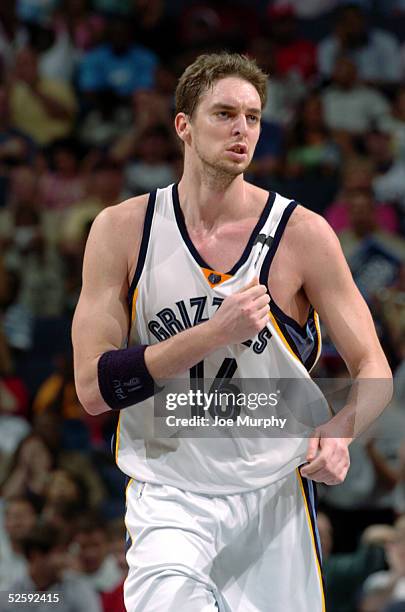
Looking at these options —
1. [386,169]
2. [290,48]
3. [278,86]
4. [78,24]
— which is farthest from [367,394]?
[78,24]

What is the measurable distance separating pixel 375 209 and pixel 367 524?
113 inches

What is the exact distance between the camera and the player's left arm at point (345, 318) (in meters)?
4.07

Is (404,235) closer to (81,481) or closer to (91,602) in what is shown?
(81,481)

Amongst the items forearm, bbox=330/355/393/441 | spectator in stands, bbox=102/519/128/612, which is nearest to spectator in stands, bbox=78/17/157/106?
spectator in stands, bbox=102/519/128/612

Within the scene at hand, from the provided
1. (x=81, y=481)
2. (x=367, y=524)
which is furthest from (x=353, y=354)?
(x=81, y=481)

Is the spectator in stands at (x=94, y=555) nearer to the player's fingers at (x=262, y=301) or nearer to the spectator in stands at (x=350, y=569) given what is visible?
the spectator in stands at (x=350, y=569)

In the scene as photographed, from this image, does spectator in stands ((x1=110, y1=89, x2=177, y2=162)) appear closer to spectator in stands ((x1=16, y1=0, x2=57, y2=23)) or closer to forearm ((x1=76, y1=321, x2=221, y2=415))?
spectator in stands ((x1=16, y1=0, x2=57, y2=23))

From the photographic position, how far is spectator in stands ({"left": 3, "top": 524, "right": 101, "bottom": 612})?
18.7 ft

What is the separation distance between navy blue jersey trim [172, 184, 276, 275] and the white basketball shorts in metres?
0.82

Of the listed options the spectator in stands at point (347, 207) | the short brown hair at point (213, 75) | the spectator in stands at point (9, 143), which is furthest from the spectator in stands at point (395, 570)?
the spectator in stands at point (9, 143)

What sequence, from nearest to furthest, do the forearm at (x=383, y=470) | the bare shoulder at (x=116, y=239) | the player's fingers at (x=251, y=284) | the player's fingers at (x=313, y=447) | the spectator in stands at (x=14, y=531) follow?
the player's fingers at (x=313, y=447) < the player's fingers at (x=251, y=284) < the bare shoulder at (x=116, y=239) < the spectator in stands at (x=14, y=531) < the forearm at (x=383, y=470)

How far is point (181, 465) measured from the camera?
415 cm

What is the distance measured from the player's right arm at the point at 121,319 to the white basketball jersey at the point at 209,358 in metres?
0.07

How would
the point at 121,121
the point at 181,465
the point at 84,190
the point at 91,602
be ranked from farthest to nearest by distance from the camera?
the point at 121,121, the point at 84,190, the point at 91,602, the point at 181,465
